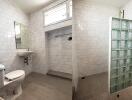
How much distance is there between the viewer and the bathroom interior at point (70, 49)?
0.76m

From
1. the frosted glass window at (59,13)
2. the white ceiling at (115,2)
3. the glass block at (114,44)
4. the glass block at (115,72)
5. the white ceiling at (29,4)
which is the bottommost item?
the glass block at (115,72)

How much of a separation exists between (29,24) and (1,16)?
616 millimetres

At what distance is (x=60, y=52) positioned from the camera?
5.32 feet

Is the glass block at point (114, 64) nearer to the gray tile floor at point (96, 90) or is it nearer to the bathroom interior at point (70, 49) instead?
the bathroom interior at point (70, 49)

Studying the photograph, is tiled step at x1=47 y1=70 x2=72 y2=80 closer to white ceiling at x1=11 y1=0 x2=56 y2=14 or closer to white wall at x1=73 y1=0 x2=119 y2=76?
white wall at x1=73 y1=0 x2=119 y2=76

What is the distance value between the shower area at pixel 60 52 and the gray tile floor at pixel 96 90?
442mm

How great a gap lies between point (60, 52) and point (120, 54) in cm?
95

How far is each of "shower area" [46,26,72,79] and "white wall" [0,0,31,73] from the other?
0.70m

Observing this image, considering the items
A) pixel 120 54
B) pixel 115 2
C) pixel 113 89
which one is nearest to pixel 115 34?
pixel 120 54

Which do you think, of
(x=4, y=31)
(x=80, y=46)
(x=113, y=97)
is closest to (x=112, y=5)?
(x=80, y=46)

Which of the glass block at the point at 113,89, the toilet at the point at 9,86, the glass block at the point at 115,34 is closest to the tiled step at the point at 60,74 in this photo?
the glass block at the point at 113,89

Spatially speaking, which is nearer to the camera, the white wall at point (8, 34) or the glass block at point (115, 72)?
the glass block at point (115, 72)

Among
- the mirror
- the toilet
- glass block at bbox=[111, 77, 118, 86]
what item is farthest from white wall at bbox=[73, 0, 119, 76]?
the mirror

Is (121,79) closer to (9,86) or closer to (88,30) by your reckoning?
(88,30)
